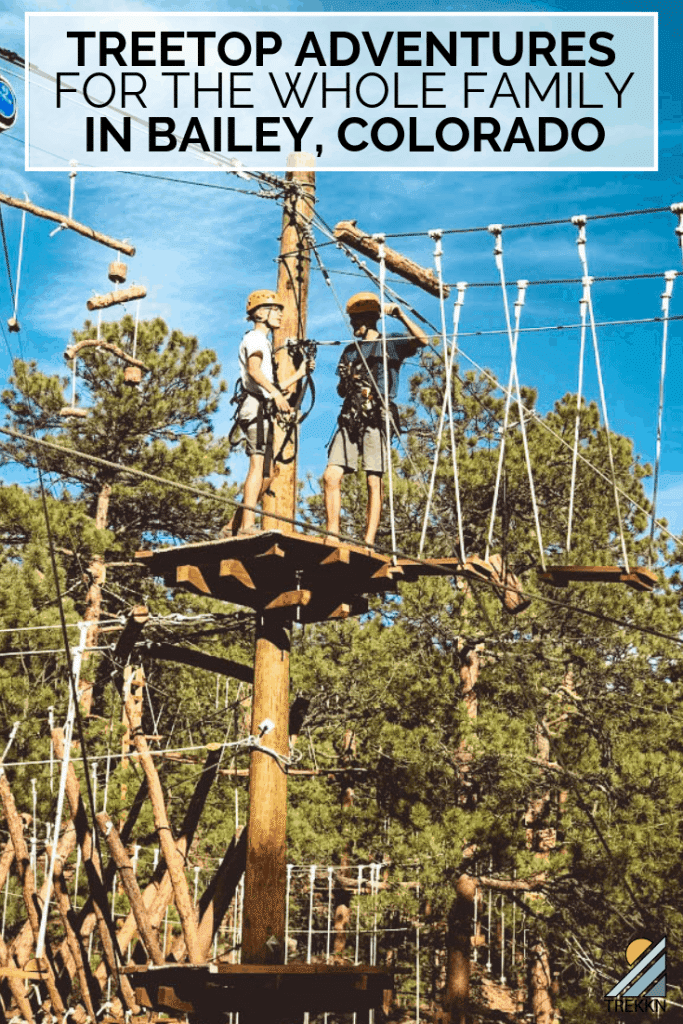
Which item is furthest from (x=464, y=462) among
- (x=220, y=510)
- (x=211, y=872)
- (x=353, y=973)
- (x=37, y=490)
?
Result: (x=353, y=973)

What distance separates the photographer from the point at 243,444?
24.0 ft

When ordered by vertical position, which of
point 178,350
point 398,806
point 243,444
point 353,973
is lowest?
point 353,973

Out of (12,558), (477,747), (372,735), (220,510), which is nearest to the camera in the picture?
(477,747)

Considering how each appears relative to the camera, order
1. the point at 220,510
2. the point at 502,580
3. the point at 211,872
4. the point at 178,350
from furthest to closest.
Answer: the point at 178,350
the point at 220,510
the point at 211,872
the point at 502,580

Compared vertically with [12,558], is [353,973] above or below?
below

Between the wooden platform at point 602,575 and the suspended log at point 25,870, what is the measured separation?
6212 millimetres

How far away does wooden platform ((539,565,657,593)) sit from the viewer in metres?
6.43

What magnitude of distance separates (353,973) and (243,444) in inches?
118

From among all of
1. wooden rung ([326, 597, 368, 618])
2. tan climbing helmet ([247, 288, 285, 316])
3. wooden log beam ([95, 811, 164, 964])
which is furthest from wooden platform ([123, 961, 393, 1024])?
tan climbing helmet ([247, 288, 285, 316])

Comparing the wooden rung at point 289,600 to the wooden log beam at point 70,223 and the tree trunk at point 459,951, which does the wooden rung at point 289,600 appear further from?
the tree trunk at point 459,951

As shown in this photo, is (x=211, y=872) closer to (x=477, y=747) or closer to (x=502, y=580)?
(x=477, y=747)

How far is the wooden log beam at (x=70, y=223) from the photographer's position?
830 cm

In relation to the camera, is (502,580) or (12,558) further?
(12,558)

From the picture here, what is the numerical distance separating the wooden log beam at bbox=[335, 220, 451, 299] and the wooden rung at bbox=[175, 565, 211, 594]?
2.22 meters
